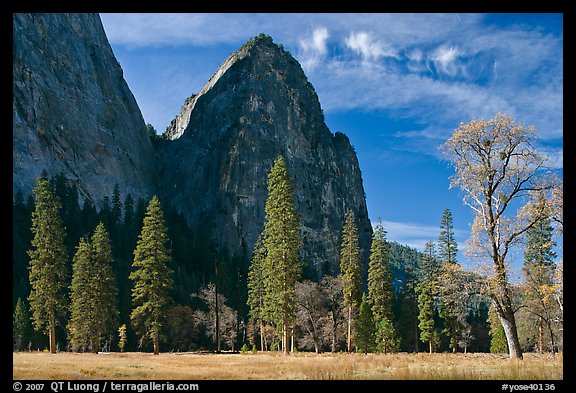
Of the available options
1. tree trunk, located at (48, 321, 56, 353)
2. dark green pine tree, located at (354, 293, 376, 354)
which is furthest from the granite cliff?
dark green pine tree, located at (354, 293, 376, 354)

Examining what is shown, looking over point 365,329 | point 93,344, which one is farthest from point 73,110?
point 365,329

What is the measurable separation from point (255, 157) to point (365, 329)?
103375 millimetres

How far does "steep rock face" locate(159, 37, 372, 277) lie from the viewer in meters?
151

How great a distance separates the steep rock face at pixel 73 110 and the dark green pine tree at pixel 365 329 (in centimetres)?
7008

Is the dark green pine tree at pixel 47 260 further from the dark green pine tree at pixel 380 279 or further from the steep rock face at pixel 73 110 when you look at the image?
the steep rock face at pixel 73 110

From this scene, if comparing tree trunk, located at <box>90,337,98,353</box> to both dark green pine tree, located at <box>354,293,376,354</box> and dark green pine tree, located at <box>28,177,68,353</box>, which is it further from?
dark green pine tree, located at <box>354,293,376,354</box>

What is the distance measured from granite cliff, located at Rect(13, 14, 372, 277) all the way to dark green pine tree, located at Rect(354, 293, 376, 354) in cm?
6907

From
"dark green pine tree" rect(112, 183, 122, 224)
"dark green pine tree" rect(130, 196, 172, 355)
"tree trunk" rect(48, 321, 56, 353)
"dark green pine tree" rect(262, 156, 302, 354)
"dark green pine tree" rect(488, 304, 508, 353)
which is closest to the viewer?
"tree trunk" rect(48, 321, 56, 353)

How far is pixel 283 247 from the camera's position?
39.1 meters

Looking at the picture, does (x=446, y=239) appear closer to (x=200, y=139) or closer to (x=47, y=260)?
(x=47, y=260)

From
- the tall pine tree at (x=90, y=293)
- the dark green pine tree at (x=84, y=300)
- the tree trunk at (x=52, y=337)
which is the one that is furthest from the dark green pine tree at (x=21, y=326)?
the tree trunk at (x=52, y=337)

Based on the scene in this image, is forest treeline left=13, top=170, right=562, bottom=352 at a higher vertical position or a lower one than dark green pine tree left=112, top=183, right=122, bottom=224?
lower
